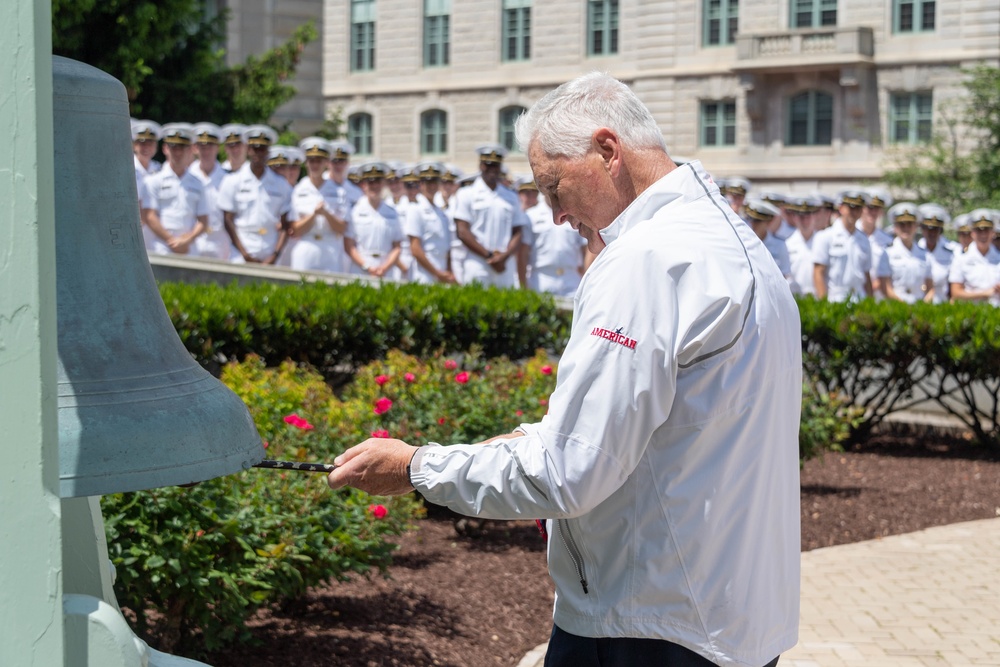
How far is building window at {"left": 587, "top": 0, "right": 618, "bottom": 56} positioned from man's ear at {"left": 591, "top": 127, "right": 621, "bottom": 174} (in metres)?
42.2

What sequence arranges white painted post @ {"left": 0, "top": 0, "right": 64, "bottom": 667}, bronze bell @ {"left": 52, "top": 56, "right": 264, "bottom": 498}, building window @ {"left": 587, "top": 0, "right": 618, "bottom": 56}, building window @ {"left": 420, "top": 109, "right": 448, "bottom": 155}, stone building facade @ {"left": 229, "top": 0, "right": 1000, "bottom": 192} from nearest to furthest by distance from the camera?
white painted post @ {"left": 0, "top": 0, "right": 64, "bottom": 667} → bronze bell @ {"left": 52, "top": 56, "right": 264, "bottom": 498} → stone building facade @ {"left": 229, "top": 0, "right": 1000, "bottom": 192} → building window @ {"left": 587, "top": 0, "right": 618, "bottom": 56} → building window @ {"left": 420, "top": 109, "right": 448, "bottom": 155}

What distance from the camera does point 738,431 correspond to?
248 centimetres

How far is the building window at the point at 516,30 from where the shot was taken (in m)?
45.4

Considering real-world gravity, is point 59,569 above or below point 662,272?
below

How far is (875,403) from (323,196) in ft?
17.9

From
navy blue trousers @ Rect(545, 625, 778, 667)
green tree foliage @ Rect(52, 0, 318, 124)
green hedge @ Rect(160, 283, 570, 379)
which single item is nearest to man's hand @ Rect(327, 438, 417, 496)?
navy blue trousers @ Rect(545, 625, 778, 667)

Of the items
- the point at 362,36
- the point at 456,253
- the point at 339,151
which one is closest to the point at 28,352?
the point at 456,253

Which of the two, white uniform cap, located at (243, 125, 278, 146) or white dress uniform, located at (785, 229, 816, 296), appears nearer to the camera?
white uniform cap, located at (243, 125, 278, 146)

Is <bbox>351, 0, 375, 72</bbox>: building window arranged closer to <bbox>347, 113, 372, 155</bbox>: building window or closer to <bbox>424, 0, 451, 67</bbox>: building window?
<bbox>347, 113, 372, 155</bbox>: building window

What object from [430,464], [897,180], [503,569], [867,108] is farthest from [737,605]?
[867,108]

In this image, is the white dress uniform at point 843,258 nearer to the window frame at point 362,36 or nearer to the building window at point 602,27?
the building window at point 602,27

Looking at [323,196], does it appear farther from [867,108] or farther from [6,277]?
[867,108]

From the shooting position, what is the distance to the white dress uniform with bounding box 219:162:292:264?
11.7m

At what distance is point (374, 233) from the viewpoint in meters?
12.5
